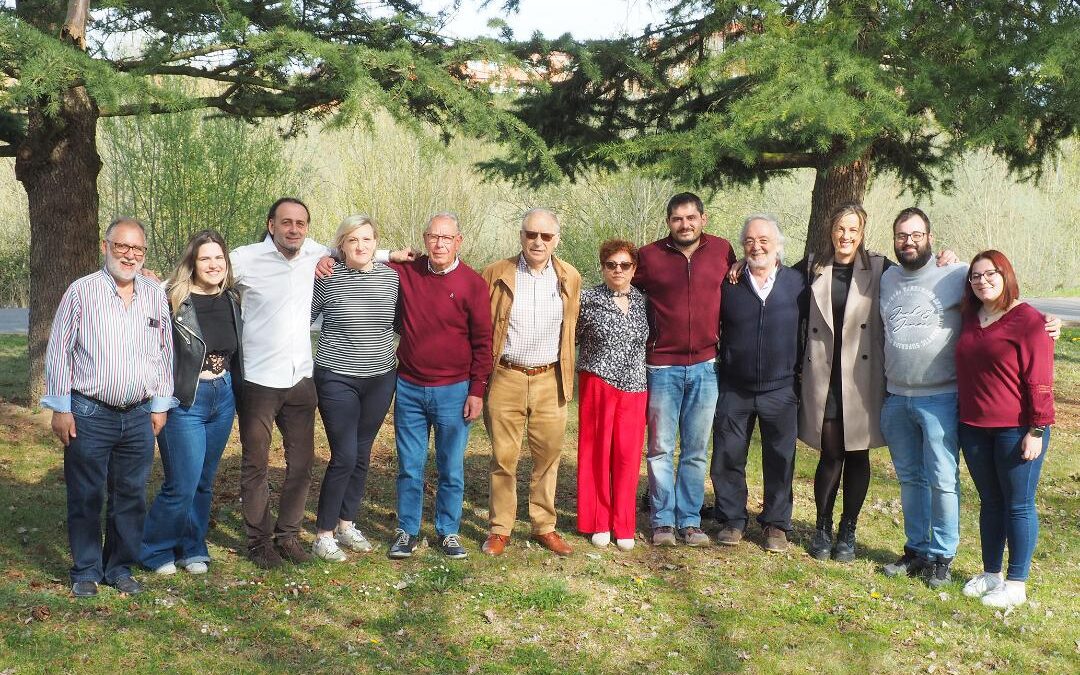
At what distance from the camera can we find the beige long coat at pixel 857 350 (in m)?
5.62

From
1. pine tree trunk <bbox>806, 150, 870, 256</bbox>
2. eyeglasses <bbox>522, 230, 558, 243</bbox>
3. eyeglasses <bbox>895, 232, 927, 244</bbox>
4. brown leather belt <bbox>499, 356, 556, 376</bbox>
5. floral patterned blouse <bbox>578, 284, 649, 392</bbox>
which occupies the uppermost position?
pine tree trunk <bbox>806, 150, 870, 256</bbox>

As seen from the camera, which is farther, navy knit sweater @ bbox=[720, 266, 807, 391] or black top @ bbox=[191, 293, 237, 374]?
navy knit sweater @ bbox=[720, 266, 807, 391]

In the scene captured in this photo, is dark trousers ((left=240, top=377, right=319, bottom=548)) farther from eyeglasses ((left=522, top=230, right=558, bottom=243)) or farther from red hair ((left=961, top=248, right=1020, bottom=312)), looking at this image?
red hair ((left=961, top=248, right=1020, bottom=312))

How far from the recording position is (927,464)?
5.39 m

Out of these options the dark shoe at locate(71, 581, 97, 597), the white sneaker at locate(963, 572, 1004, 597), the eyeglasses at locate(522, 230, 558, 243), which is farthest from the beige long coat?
the dark shoe at locate(71, 581, 97, 597)

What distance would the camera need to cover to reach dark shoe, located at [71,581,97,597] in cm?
487

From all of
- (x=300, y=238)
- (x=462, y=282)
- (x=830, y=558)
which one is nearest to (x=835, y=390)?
(x=830, y=558)

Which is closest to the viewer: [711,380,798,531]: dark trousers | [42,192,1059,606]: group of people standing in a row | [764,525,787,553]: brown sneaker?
[42,192,1059,606]: group of people standing in a row

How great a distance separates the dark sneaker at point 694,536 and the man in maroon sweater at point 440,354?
5.05ft

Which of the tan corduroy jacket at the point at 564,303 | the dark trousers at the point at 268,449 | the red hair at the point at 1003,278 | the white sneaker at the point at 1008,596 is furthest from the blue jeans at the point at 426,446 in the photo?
the white sneaker at the point at 1008,596

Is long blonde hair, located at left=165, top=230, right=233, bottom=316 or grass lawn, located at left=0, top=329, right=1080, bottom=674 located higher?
long blonde hair, located at left=165, top=230, right=233, bottom=316

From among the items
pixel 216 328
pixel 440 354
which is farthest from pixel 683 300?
pixel 216 328

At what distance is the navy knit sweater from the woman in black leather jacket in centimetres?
283

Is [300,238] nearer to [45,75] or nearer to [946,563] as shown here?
[45,75]
